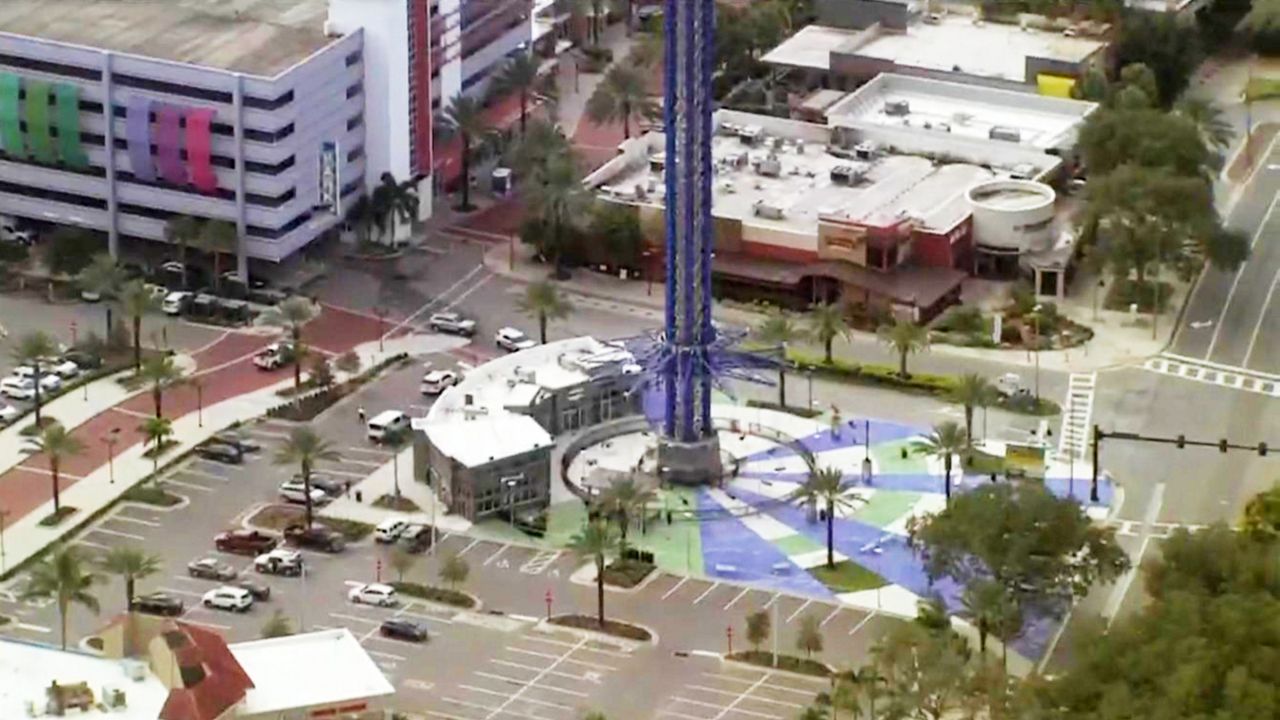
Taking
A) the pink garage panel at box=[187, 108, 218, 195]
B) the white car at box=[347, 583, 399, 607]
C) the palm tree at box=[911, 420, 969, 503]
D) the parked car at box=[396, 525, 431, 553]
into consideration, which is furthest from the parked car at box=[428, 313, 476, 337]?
the white car at box=[347, 583, 399, 607]

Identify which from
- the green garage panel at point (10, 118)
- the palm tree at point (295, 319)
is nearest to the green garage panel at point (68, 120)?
the green garage panel at point (10, 118)

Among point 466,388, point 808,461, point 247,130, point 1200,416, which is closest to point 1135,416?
point 1200,416

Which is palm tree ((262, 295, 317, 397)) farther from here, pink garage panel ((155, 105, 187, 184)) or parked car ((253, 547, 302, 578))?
parked car ((253, 547, 302, 578))

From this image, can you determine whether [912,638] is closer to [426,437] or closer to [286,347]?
[426,437]

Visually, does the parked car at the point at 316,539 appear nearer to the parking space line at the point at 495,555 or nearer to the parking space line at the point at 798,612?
the parking space line at the point at 495,555

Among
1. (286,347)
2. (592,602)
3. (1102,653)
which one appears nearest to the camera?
(1102,653)

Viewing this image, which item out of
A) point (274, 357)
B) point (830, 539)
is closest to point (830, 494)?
point (830, 539)

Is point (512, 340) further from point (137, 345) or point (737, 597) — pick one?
point (737, 597)
